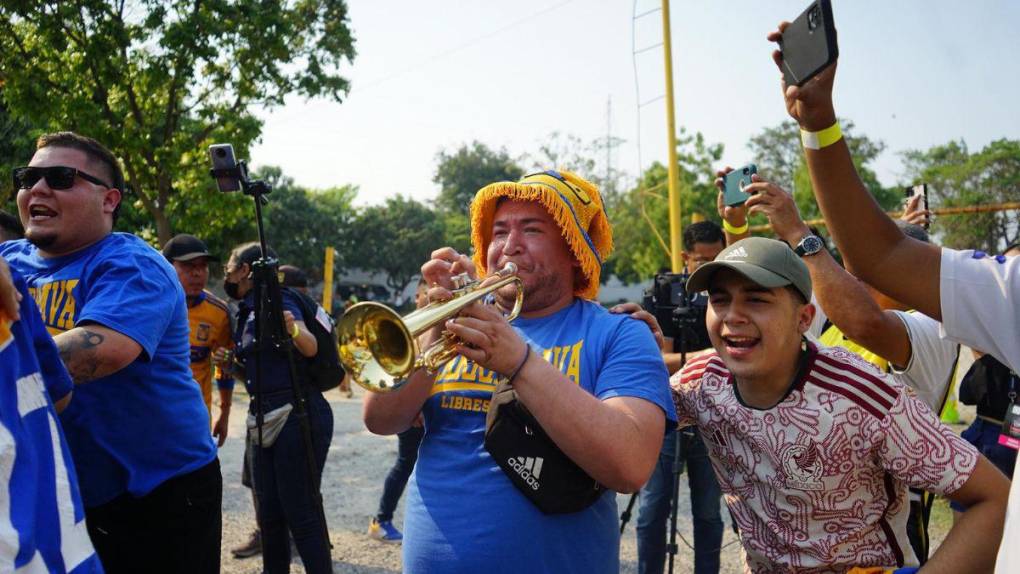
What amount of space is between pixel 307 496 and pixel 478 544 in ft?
A: 8.22

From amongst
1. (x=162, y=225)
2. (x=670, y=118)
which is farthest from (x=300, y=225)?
(x=670, y=118)

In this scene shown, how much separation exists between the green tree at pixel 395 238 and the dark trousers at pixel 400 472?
39.9 meters

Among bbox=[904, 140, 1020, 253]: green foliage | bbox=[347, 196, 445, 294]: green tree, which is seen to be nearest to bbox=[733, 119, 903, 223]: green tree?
bbox=[904, 140, 1020, 253]: green foliage

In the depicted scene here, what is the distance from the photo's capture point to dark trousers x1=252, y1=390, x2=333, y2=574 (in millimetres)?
4199

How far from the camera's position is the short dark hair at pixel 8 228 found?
4.42 m

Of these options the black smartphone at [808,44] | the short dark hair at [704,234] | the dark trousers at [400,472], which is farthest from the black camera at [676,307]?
the black smartphone at [808,44]

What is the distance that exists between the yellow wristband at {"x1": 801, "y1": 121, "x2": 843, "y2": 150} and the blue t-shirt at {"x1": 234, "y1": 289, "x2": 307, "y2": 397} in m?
3.59

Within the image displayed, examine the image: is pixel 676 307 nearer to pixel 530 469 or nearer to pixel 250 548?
pixel 530 469

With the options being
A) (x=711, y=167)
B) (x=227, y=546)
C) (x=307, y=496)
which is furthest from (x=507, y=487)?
(x=711, y=167)

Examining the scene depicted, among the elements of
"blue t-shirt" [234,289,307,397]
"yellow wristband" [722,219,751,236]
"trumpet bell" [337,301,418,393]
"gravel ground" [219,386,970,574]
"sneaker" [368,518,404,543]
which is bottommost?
"gravel ground" [219,386,970,574]

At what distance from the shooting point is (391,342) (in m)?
2.19

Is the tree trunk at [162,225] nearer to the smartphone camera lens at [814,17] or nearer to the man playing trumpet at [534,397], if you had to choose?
the man playing trumpet at [534,397]

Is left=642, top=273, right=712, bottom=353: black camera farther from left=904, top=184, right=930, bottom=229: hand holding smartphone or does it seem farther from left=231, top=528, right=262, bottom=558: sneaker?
left=231, top=528, right=262, bottom=558: sneaker

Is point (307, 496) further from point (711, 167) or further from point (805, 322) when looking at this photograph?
point (711, 167)
